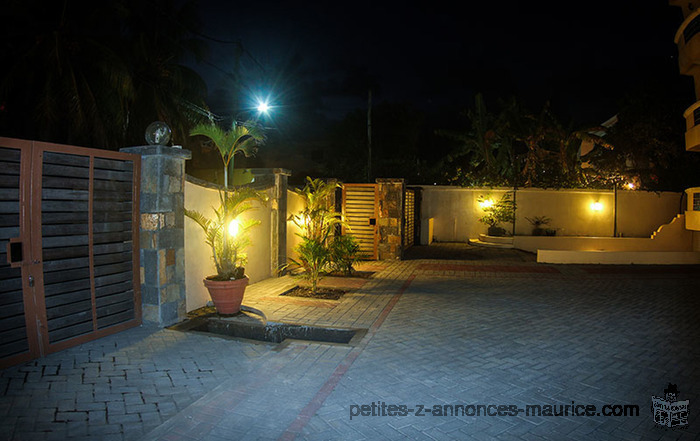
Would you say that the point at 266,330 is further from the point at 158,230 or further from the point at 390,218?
the point at 390,218

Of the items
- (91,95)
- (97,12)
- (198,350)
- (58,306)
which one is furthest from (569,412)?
(97,12)

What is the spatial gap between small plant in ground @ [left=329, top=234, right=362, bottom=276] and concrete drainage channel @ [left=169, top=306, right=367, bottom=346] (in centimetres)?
321

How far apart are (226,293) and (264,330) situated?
0.87 m

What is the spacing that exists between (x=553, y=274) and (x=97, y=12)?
1668cm

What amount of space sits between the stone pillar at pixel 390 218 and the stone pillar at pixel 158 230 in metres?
7.74

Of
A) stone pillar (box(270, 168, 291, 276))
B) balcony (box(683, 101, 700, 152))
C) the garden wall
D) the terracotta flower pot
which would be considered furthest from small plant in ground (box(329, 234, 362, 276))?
balcony (box(683, 101, 700, 152))

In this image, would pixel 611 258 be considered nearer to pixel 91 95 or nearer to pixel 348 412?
pixel 348 412

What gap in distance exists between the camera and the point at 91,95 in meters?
13.7

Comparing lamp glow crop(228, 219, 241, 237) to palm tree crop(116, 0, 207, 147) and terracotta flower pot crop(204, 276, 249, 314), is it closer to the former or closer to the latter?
terracotta flower pot crop(204, 276, 249, 314)

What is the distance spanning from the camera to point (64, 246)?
16.7ft

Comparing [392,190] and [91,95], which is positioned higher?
[91,95]

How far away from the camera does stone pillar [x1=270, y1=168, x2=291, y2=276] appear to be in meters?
10.2

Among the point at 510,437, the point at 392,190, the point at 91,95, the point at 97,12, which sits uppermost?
the point at 97,12

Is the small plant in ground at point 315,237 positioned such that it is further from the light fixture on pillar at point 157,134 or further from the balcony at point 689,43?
the balcony at point 689,43
